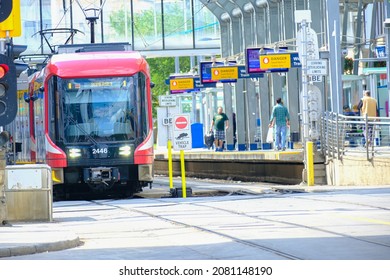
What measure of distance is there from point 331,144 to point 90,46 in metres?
7.16

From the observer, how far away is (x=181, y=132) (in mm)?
28344

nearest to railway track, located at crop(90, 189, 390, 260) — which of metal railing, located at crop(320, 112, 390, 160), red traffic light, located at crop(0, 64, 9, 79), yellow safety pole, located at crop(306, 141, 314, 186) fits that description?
red traffic light, located at crop(0, 64, 9, 79)

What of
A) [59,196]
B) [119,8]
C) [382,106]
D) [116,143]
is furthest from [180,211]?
[119,8]

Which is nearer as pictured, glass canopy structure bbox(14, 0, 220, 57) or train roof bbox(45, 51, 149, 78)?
train roof bbox(45, 51, 149, 78)

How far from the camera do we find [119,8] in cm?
7119

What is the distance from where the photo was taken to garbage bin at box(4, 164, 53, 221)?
20.3 metres

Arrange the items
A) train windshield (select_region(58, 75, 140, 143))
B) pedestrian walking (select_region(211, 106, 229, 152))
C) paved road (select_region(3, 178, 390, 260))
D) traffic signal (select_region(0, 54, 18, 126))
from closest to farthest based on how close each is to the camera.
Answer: paved road (select_region(3, 178, 390, 260))
traffic signal (select_region(0, 54, 18, 126))
train windshield (select_region(58, 75, 140, 143))
pedestrian walking (select_region(211, 106, 229, 152))

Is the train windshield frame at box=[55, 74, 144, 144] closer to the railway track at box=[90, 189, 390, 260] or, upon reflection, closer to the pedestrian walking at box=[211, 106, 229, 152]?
the railway track at box=[90, 189, 390, 260]

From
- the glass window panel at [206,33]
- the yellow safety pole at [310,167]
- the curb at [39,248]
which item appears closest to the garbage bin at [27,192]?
the curb at [39,248]

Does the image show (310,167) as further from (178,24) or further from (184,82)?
(178,24)

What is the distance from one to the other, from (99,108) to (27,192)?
9.05 meters

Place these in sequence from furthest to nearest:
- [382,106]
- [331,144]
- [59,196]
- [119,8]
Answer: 1. [119,8]
2. [382,106]
3. [331,144]
4. [59,196]

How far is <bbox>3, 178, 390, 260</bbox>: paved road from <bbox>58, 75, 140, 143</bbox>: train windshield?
2.55m
